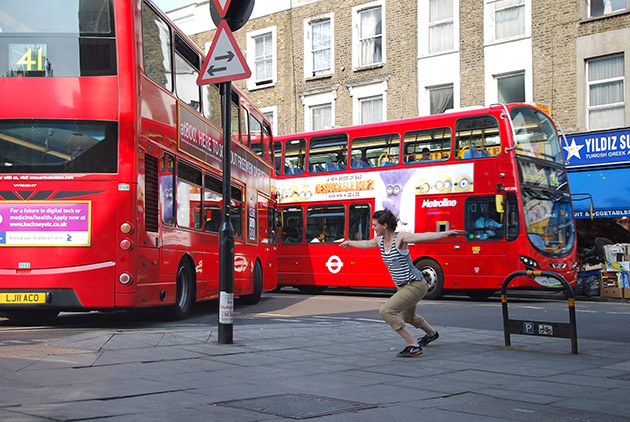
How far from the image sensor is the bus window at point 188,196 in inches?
468

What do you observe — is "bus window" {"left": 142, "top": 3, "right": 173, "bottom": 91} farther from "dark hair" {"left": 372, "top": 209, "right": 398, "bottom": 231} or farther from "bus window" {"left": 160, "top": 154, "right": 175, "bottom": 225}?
"dark hair" {"left": 372, "top": 209, "right": 398, "bottom": 231}

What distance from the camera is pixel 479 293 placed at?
19.3 meters

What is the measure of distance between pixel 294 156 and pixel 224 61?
43.8 ft

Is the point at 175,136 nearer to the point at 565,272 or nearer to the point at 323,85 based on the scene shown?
the point at 565,272

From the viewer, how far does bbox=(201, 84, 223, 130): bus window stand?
43.6 feet

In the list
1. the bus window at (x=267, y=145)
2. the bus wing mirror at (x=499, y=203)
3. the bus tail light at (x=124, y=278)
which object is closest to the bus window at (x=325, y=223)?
the bus window at (x=267, y=145)

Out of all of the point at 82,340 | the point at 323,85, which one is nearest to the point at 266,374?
the point at 82,340

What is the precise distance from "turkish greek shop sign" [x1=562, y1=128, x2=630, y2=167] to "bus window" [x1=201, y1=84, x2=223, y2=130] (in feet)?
39.7

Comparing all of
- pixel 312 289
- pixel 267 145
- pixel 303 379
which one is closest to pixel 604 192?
pixel 312 289

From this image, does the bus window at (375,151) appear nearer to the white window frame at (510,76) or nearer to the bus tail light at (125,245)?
the white window frame at (510,76)

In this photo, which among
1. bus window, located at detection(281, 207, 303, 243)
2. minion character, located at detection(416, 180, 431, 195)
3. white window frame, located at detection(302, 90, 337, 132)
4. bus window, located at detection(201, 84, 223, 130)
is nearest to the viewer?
bus window, located at detection(201, 84, 223, 130)

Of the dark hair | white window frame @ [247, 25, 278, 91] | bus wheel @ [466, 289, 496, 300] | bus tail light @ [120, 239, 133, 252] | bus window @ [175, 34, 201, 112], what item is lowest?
bus wheel @ [466, 289, 496, 300]

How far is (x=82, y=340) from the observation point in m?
8.51

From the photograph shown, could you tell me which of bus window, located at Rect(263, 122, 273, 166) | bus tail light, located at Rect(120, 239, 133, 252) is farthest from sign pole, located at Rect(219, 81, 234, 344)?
bus window, located at Rect(263, 122, 273, 166)
